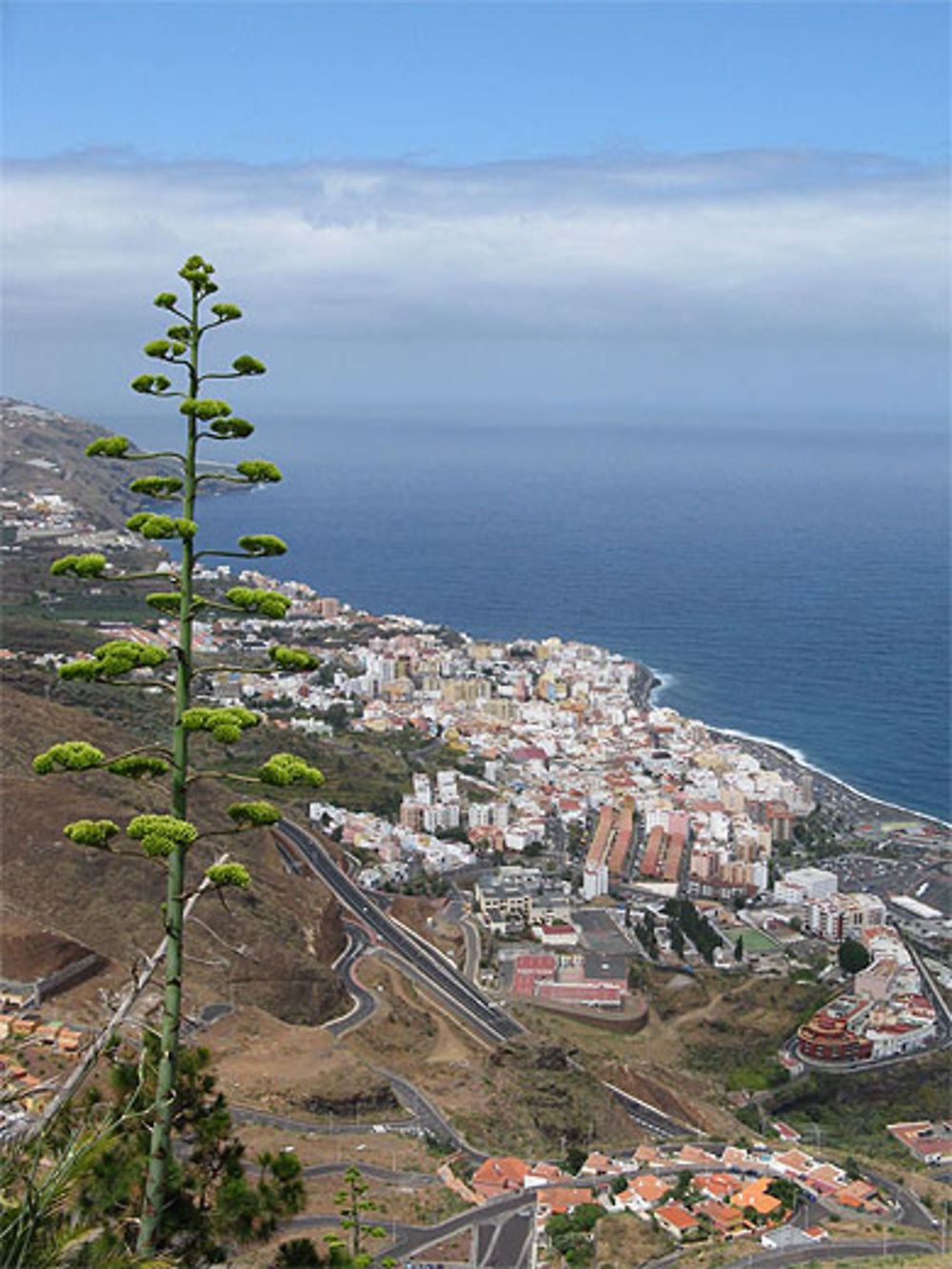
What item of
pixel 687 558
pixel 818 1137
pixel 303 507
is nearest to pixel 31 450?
pixel 303 507

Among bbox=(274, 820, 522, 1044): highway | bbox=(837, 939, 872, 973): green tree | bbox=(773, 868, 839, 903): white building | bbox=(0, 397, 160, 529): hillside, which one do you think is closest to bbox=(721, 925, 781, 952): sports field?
bbox=(837, 939, 872, 973): green tree

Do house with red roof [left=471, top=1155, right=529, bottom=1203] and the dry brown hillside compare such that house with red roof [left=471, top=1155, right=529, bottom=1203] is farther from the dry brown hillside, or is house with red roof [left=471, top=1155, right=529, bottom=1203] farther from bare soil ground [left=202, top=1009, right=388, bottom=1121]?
the dry brown hillside

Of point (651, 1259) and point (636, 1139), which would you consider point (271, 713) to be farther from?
point (651, 1259)

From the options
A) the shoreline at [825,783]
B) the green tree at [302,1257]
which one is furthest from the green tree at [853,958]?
the green tree at [302,1257]

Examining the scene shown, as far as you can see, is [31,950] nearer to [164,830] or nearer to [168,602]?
[168,602]

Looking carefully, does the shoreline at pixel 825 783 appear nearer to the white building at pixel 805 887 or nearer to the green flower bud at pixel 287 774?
the white building at pixel 805 887
